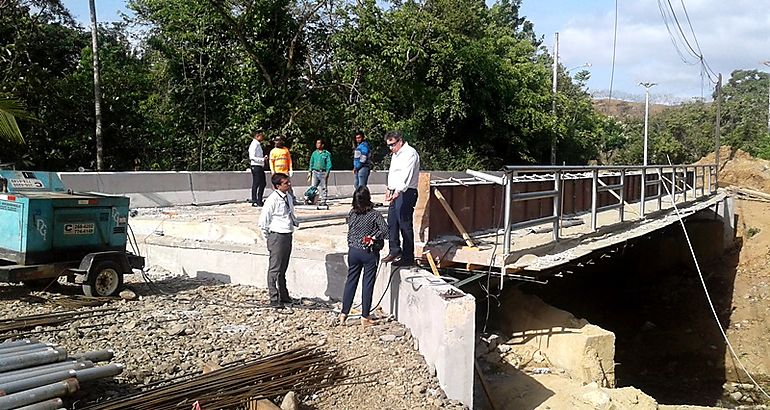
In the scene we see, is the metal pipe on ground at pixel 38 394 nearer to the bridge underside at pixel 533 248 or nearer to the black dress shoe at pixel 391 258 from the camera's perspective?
the black dress shoe at pixel 391 258

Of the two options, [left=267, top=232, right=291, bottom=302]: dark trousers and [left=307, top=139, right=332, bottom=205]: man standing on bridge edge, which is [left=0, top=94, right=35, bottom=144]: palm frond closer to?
[left=267, top=232, right=291, bottom=302]: dark trousers

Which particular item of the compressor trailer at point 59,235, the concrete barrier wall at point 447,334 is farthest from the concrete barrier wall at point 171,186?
the concrete barrier wall at point 447,334

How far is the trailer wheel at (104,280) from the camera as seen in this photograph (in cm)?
872

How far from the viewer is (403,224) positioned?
7.95 m

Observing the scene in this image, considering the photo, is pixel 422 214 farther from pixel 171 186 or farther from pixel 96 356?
pixel 171 186

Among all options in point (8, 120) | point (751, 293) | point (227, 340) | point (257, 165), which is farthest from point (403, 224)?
point (751, 293)

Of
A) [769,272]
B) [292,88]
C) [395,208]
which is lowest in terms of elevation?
[769,272]

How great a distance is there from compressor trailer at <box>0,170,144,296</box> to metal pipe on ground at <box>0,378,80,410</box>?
3815mm

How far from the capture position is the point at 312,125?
84.9 ft

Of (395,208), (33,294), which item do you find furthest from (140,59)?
(395,208)

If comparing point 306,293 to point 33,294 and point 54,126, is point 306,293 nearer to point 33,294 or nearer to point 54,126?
point 33,294

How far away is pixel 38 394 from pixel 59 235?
4385mm

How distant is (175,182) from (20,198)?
841cm

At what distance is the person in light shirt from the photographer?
7.80 meters
